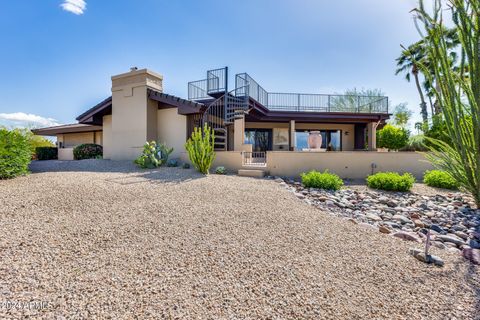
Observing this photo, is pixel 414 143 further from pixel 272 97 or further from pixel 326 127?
pixel 272 97

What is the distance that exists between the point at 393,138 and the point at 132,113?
1681 centimetres

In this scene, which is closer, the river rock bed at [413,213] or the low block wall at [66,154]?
the river rock bed at [413,213]

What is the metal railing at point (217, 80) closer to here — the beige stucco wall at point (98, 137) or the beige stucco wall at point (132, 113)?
the beige stucco wall at point (132, 113)

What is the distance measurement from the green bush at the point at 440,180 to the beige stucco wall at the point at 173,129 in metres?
10.4

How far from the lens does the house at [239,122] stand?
32.4 ft

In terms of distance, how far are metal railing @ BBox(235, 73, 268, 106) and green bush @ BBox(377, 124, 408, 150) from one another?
908 centimetres

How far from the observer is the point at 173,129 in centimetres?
1170

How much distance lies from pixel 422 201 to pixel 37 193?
985 cm

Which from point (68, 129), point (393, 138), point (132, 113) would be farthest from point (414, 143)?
point (68, 129)

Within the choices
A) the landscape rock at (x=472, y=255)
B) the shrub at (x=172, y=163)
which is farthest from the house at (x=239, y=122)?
the landscape rock at (x=472, y=255)

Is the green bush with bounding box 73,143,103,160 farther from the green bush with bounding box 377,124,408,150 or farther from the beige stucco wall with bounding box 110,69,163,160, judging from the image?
the green bush with bounding box 377,124,408,150

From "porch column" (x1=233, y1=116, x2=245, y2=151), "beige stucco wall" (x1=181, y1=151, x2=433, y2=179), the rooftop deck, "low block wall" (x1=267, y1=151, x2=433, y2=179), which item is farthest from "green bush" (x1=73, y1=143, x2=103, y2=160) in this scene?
"low block wall" (x1=267, y1=151, x2=433, y2=179)

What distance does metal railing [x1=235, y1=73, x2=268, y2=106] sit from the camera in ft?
41.8

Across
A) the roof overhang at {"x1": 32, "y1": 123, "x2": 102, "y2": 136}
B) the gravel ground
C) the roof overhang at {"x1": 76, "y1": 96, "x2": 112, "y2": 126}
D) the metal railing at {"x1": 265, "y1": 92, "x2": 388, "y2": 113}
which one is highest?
the metal railing at {"x1": 265, "y1": 92, "x2": 388, "y2": 113}
